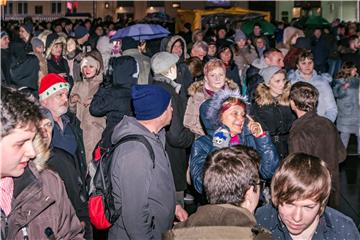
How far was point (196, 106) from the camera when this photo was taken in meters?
7.25

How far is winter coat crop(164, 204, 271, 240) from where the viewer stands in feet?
9.18

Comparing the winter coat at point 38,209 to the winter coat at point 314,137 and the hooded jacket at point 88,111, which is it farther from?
the hooded jacket at point 88,111

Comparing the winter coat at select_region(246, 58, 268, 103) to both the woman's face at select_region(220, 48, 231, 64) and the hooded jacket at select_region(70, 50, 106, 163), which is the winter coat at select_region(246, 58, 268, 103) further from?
the hooded jacket at select_region(70, 50, 106, 163)

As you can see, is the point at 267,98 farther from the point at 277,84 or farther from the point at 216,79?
the point at 216,79

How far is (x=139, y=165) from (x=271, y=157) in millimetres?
1415

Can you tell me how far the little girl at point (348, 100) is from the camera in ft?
33.0

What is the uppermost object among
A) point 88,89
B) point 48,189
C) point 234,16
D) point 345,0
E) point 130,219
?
point 345,0

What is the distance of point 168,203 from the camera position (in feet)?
13.7

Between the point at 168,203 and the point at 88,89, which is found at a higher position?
the point at 88,89

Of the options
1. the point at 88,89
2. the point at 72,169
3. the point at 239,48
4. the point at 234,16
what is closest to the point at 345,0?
the point at 234,16

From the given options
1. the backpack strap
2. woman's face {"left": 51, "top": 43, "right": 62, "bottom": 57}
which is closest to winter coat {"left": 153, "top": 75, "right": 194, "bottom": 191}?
the backpack strap

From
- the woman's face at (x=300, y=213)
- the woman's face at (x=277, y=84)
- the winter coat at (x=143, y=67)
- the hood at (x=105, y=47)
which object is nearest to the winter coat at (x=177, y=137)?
the winter coat at (x=143, y=67)

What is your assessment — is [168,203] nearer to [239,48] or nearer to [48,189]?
[48,189]

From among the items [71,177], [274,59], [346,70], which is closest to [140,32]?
[274,59]
